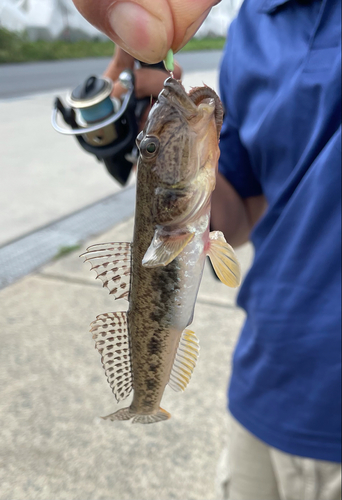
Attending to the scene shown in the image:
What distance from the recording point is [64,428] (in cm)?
283

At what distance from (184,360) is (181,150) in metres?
0.47

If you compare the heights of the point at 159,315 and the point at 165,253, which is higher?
the point at 165,253

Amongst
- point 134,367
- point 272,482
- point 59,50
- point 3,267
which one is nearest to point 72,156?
point 3,267

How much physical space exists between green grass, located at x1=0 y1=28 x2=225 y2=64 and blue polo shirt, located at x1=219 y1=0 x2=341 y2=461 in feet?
77.5

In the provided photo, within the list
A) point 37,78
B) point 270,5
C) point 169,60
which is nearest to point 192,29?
point 169,60

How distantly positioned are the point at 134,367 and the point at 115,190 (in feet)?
17.6

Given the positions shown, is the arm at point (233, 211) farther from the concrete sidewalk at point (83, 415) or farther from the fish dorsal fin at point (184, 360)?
the concrete sidewalk at point (83, 415)

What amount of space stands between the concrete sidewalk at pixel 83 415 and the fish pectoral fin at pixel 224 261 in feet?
6.27

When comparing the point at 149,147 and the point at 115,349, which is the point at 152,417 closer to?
the point at 115,349

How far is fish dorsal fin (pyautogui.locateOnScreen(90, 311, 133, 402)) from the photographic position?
3.42 ft

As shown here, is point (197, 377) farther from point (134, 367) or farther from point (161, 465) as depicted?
point (134, 367)

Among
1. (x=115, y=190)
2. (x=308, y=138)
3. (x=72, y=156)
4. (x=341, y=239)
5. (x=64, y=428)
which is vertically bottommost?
(x=72, y=156)

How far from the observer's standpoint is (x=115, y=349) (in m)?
1.09

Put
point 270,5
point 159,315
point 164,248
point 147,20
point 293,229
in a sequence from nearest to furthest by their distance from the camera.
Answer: point 147,20, point 164,248, point 159,315, point 293,229, point 270,5
